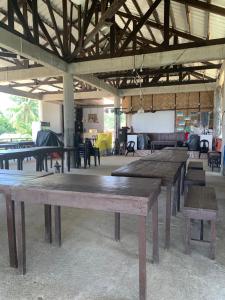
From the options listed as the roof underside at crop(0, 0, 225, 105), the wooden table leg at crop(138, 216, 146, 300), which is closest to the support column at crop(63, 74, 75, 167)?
the roof underside at crop(0, 0, 225, 105)

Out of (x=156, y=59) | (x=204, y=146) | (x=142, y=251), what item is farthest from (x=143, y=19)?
(x=204, y=146)

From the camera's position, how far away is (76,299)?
5.72 ft

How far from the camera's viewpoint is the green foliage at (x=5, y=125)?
74.1 ft

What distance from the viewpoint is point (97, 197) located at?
1751 mm

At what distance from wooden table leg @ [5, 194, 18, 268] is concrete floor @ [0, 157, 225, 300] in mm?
82

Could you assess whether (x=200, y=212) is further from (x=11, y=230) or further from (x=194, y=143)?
(x=194, y=143)

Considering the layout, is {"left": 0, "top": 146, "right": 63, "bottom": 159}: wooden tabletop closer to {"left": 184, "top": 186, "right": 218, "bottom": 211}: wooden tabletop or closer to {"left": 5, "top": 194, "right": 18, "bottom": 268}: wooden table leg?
{"left": 5, "top": 194, "right": 18, "bottom": 268}: wooden table leg

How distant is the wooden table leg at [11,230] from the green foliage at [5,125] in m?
22.7

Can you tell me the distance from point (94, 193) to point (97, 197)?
41mm

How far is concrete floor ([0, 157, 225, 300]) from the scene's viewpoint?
1825 millimetres

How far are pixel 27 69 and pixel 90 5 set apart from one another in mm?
3540

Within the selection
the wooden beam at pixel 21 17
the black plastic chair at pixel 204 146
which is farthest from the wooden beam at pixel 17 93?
the black plastic chair at pixel 204 146

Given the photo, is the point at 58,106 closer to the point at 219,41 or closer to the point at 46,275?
the point at 219,41

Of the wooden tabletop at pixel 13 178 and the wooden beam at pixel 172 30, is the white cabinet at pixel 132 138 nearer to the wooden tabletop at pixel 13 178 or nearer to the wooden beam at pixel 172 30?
the wooden beam at pixel 172 30
